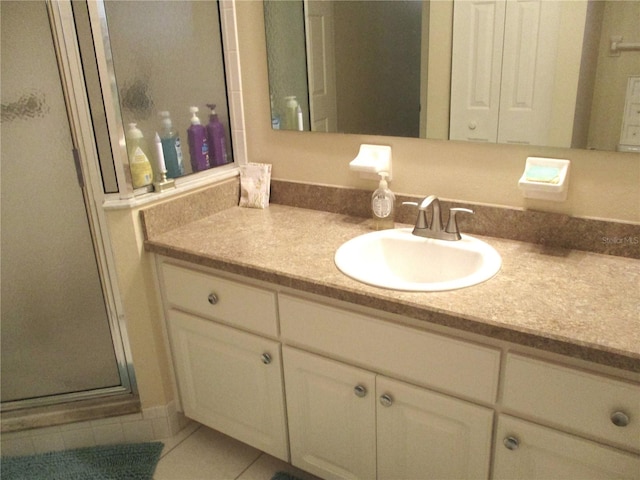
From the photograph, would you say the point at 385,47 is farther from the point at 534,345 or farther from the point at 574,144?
the point at 534,345

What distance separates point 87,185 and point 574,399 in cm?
149

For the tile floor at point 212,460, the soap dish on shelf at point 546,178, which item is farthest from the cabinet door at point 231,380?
the soap dish on shelf at point 546,178

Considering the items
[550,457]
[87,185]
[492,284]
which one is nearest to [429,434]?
[550,457]

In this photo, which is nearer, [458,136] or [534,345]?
[534,345]

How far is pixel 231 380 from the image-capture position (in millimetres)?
1655

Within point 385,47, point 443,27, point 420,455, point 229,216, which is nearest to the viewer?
point 420,455

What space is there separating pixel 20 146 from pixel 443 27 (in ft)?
4.41

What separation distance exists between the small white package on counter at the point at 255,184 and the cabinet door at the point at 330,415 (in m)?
0.62

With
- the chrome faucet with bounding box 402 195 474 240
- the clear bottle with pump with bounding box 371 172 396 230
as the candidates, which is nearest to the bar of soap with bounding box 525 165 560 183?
the chrome faucet with bounding box 402 195 474 240

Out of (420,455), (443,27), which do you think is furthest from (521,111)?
(420,455)

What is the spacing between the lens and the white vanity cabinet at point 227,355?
152cm

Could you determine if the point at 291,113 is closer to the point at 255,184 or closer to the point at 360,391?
the point at 255,184

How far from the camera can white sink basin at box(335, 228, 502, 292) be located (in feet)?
4.67

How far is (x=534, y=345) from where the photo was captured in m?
1.05
